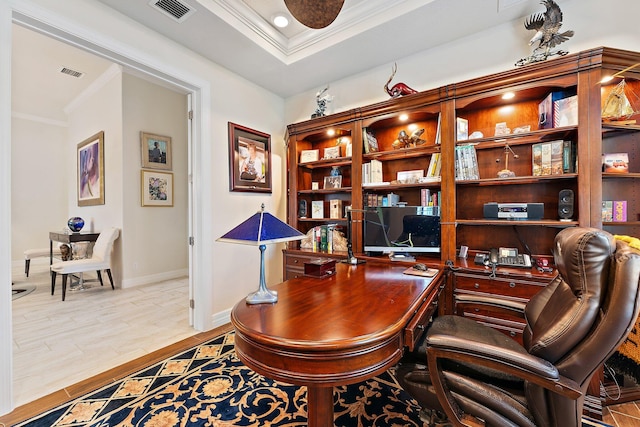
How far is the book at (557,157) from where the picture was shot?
1981 millimetres

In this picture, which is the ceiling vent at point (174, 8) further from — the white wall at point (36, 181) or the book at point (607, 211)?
the white wall at point (36, 181)

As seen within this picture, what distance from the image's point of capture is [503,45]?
2340 mm

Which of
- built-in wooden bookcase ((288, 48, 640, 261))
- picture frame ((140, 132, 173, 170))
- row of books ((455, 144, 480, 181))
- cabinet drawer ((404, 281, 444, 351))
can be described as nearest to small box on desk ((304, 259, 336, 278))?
cabinet drawer ((404, 281, 444, 351))

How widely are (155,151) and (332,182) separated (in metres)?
3.39

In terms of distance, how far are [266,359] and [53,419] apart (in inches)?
65.1

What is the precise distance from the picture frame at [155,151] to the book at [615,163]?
5609 mm

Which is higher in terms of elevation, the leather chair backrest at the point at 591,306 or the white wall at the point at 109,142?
the white wall at the point at 109,142

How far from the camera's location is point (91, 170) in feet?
15.9

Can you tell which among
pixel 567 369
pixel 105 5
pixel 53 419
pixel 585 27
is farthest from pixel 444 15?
pixel 53 419

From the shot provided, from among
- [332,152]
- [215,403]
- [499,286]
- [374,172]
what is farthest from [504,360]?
[332,152]

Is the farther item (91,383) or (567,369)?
(91,383)

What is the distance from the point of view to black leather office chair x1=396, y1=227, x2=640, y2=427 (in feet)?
2.91

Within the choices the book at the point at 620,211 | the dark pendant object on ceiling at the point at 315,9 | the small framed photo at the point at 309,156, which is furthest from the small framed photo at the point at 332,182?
the book at the point at 620,211

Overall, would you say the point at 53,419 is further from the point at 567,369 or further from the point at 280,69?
the point at 280,69
